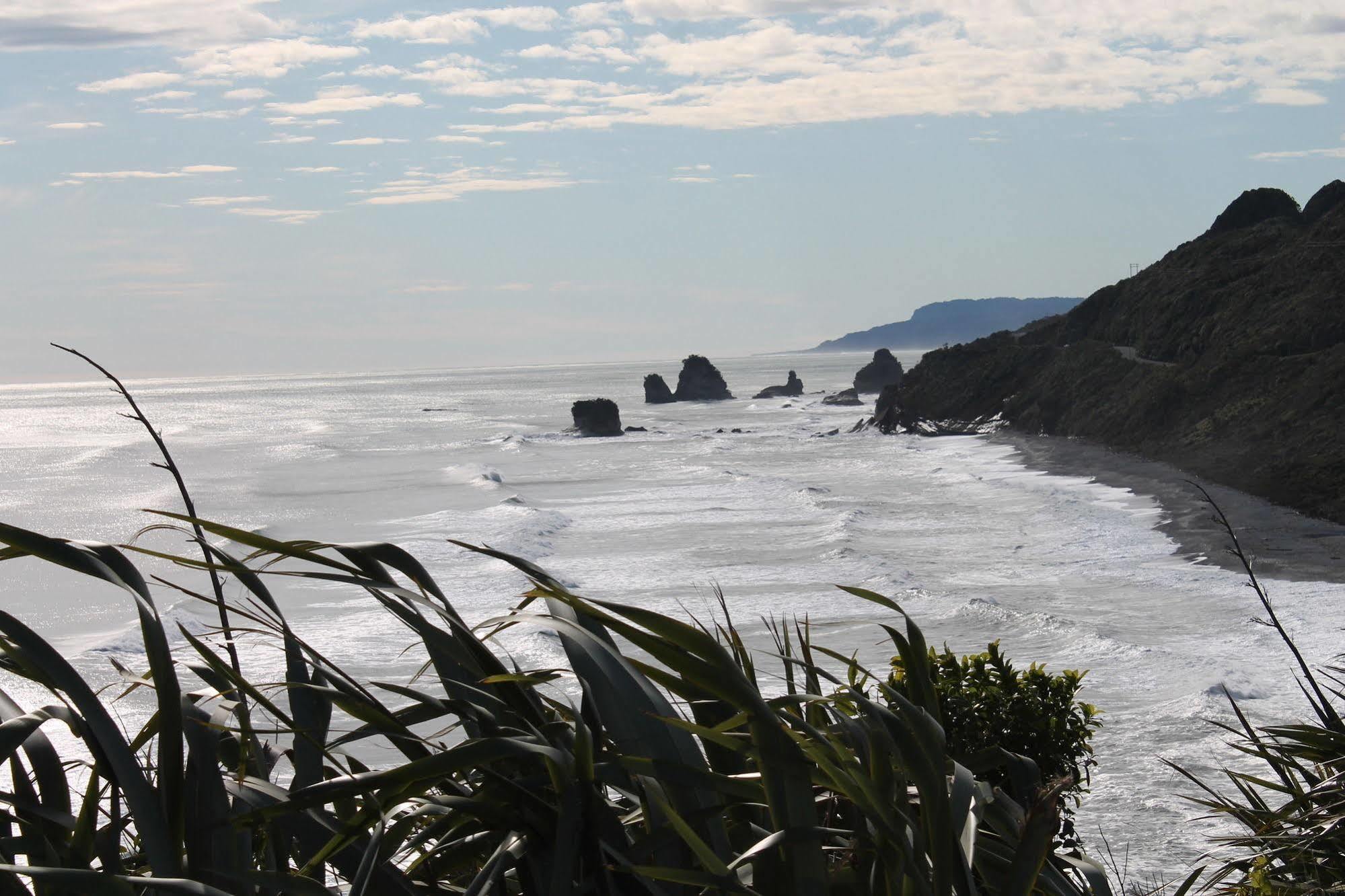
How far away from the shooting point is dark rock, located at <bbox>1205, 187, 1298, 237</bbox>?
6544cm

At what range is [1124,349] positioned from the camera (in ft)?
184

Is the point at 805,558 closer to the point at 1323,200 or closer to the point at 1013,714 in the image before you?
the point at 1013,714

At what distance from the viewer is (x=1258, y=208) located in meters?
65.9

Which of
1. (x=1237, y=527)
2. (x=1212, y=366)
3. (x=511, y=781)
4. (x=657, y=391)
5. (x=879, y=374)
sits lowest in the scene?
(x=1237, y=527)

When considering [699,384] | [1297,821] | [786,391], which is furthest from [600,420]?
[1297,821]

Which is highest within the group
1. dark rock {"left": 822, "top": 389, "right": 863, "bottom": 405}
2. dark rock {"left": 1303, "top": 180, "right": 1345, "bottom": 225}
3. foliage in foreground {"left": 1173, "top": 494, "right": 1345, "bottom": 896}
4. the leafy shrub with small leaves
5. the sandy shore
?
dark rock {"left": 1303, "top": 180, "right": 1345, "bottom": 225}

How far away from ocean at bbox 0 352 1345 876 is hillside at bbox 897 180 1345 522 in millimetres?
3637

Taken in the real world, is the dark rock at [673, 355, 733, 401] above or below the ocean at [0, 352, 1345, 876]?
above

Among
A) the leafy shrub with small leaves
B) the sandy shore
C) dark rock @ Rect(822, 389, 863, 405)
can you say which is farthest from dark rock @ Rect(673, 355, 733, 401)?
the leafy shrub with small leaves

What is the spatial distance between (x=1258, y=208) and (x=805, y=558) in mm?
54734

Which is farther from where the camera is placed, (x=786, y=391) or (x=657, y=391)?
(x=786, y=391)

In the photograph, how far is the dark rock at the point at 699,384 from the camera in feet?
361

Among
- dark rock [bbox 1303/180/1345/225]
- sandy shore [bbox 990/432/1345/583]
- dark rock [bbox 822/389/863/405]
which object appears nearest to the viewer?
sandy shore [bbox 990/432/1345/583]

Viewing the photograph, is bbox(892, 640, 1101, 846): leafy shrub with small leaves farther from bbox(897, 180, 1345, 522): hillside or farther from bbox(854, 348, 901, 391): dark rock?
bbox(854, 348, 901, 391): dark rock
